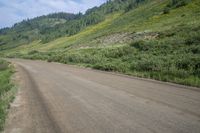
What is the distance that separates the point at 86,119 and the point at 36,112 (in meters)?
2.37

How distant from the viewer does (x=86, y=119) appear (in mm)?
8578

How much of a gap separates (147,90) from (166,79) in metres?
3.45

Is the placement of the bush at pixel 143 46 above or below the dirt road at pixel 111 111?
above

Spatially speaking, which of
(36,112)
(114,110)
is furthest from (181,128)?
(36,112)

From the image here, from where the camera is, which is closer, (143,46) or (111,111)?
(111,111)

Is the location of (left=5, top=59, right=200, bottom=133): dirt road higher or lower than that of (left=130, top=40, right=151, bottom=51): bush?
lower

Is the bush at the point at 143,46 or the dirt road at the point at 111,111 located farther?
the bush at the point at 143,46

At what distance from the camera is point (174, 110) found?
8789 mm

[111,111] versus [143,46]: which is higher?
[143,46]

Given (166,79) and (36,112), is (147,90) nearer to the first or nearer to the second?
(166,79)

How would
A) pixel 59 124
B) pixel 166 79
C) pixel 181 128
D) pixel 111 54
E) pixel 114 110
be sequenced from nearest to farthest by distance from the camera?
pixel 181 128
pixel 59 124
pixel 114 110
pixel 166 79
pixel 111 54

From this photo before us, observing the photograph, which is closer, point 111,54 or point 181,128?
point 181,128

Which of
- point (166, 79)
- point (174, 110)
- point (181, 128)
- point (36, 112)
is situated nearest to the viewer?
point (181, 128)

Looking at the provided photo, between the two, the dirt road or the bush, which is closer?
the dirt road
